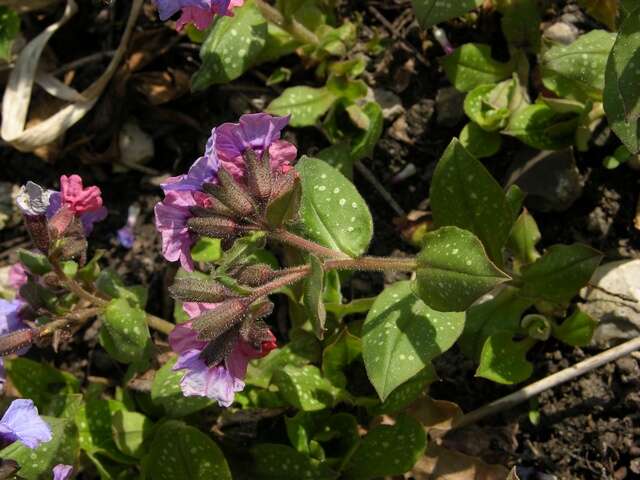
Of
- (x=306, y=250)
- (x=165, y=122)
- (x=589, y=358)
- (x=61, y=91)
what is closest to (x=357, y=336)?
(x=306, y=250)

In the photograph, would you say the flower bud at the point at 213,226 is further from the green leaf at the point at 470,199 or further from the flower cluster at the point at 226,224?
the green leaf at the point at 470,199

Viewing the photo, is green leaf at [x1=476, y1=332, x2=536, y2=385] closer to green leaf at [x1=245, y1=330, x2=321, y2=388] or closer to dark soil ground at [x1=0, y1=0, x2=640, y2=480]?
dark soil ground at [x1=0, y1=0, x2=640, y2=480]

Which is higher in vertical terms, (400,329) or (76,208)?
(76,208)

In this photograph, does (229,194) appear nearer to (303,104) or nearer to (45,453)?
(303,104)

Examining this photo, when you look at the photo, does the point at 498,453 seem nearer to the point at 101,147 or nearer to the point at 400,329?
the point at 400,329

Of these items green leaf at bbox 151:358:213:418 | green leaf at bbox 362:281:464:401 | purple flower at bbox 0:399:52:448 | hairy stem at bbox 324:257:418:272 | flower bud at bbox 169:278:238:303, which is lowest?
green leaf at bbox 151:358:213:418

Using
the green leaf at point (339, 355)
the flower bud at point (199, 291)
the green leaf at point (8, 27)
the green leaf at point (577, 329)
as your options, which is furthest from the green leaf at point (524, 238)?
the green leaf at point (8, 27)

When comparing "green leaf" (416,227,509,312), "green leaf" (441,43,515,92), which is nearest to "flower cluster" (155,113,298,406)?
"green leaf" (416,227,509,312)
